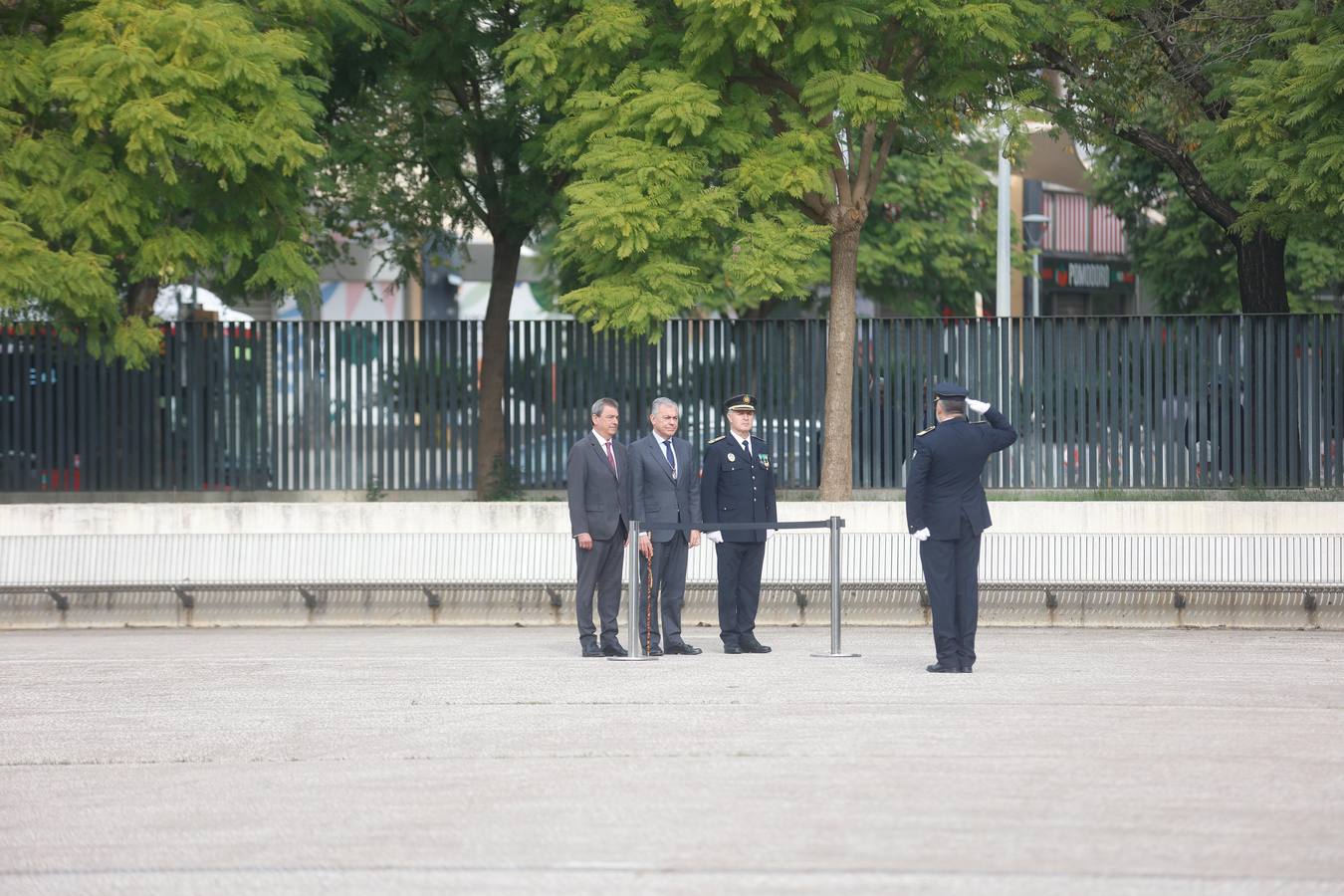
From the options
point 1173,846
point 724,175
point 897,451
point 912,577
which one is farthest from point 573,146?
point 1173,846

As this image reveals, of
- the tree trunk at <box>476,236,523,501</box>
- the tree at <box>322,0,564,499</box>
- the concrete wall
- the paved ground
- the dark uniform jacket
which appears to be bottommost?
the paved ground

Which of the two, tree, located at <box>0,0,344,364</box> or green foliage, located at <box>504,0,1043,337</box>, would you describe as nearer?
tree, located at <box>0,0,344,364</box>

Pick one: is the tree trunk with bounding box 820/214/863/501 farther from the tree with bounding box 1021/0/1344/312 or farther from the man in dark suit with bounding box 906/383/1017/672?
the man in dark suit with bounding box 906/383/1017/672

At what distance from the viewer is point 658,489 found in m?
13.6

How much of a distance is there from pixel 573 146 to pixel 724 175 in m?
1.62

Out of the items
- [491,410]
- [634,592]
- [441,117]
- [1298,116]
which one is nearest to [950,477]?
[634,592]

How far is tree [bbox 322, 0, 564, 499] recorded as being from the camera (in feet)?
78.5

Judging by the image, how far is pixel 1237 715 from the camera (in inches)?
399

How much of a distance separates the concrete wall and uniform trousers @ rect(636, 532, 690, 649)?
5.45 metres

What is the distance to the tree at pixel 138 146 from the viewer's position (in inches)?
762

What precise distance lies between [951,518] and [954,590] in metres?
0.44

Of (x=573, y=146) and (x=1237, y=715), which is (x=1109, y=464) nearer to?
(x=573, y=146)

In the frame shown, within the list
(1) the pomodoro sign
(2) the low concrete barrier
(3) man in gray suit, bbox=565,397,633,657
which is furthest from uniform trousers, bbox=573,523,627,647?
(1) the pomodoro sign

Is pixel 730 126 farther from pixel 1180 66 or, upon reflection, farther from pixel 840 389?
pixel 1180 66
